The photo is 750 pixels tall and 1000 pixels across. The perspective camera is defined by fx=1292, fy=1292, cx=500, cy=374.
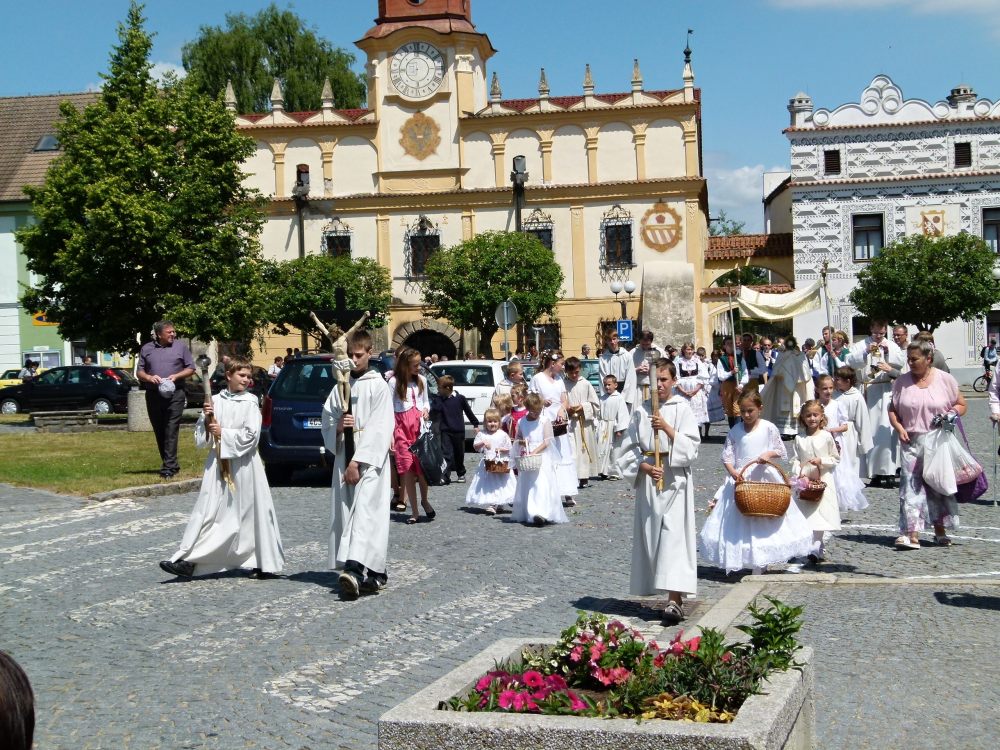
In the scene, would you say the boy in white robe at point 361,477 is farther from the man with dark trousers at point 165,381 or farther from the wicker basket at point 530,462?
the man with dark trousers at point 165,381

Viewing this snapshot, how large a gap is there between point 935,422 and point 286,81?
5213cm

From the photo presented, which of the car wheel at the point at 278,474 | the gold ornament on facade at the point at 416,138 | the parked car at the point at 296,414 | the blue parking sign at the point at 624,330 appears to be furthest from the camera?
the gold ornament on facade at the point at 416,138

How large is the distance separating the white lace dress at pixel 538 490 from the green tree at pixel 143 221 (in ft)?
61.0

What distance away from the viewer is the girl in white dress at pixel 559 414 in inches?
591

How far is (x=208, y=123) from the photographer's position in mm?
32219

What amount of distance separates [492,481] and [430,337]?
1436 inches

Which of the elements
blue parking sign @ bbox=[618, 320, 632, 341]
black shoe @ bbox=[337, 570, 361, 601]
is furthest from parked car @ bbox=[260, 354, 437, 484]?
blue parking sign @ bbox=[618, 320, 632, 341]

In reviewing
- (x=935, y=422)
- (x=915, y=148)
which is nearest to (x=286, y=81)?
(x=915, y=148)

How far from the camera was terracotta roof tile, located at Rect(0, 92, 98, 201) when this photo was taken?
55000mm

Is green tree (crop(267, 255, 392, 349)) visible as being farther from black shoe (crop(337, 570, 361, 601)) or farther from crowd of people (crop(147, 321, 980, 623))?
black shoe (crop(337, 570, 361, 601))

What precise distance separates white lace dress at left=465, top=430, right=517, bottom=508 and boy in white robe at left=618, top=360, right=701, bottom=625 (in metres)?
5.95

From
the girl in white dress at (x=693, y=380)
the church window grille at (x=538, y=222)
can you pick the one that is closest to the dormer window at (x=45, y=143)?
the church window grille at (x=538, y=222)

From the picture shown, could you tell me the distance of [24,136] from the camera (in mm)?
56781

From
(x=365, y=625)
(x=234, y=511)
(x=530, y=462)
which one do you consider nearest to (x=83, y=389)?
(x=530, y=462)
